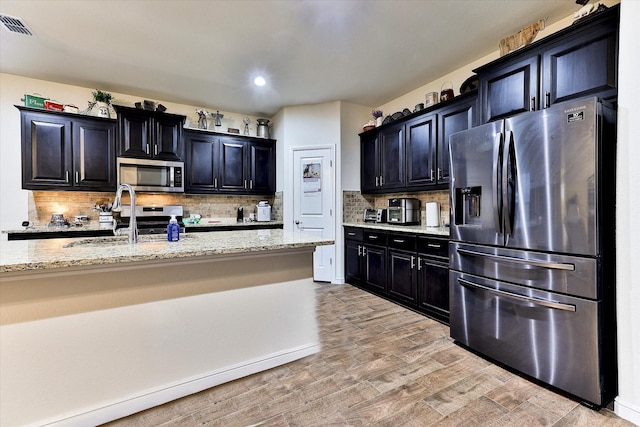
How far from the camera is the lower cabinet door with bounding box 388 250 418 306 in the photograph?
3180 millimetres

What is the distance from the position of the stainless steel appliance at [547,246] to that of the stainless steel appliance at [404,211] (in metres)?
1.46

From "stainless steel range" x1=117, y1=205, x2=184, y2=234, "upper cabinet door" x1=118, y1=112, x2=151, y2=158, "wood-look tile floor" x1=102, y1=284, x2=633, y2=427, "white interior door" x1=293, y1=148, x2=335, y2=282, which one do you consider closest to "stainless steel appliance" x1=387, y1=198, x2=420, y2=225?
"white interior door" x1=293, y1=148, x2=335, y2=282

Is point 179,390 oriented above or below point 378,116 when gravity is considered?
below

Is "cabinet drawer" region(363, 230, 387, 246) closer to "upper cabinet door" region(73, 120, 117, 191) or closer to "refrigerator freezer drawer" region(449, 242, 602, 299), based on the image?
"refrigerator freezer drawer" region(449, 242, 602, 299)

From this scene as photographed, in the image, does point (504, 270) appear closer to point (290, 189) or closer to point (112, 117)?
point (290, 189)

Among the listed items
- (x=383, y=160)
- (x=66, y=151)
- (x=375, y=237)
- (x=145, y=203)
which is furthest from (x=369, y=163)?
(x=66, y=151)

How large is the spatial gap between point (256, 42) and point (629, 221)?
3180 millimetres

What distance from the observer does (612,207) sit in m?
1.68

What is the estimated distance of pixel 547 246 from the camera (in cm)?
180

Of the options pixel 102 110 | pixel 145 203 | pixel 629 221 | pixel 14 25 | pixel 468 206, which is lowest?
pixel 629 221

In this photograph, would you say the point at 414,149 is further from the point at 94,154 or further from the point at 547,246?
the point at 94,154

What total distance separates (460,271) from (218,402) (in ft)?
6.59

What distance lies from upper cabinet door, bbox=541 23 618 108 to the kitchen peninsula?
2103 mm

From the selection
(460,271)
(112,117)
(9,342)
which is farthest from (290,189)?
(9,342)
